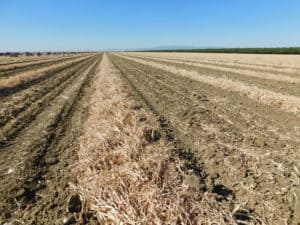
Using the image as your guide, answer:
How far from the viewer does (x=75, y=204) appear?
4.23 metres

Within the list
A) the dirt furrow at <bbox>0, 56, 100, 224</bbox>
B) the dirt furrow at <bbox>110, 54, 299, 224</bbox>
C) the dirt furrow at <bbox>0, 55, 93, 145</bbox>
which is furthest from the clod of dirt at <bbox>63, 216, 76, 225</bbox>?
the dirt furrow at <bbox>0, 55, 93, 145</bbox>

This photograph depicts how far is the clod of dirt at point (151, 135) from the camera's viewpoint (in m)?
6.43

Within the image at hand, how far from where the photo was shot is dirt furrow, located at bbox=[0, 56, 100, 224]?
4.18 m

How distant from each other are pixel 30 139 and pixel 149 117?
336cm

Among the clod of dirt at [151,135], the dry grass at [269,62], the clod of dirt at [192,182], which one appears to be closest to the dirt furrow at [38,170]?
the clod of dirt at [151,135]

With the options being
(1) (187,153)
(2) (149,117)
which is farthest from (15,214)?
(2) (149,117)

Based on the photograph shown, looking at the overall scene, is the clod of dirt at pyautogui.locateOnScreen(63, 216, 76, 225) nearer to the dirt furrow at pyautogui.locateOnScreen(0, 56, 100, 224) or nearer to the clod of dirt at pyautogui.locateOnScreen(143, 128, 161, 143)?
the dirt furrow at pyautogui.locateOnScreen(0, 56, 100, 224)

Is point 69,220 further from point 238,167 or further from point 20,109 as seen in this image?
point 20,109

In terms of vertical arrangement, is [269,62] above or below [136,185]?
below

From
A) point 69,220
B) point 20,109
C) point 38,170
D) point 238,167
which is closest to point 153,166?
point 69,220

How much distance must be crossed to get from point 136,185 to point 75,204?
0.98m

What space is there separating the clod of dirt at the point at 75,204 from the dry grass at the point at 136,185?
0.11 m

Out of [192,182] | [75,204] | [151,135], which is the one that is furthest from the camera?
[151,135]

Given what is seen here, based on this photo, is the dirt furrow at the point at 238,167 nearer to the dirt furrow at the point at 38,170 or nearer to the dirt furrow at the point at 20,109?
the dirt furrow at the point at 38,170
